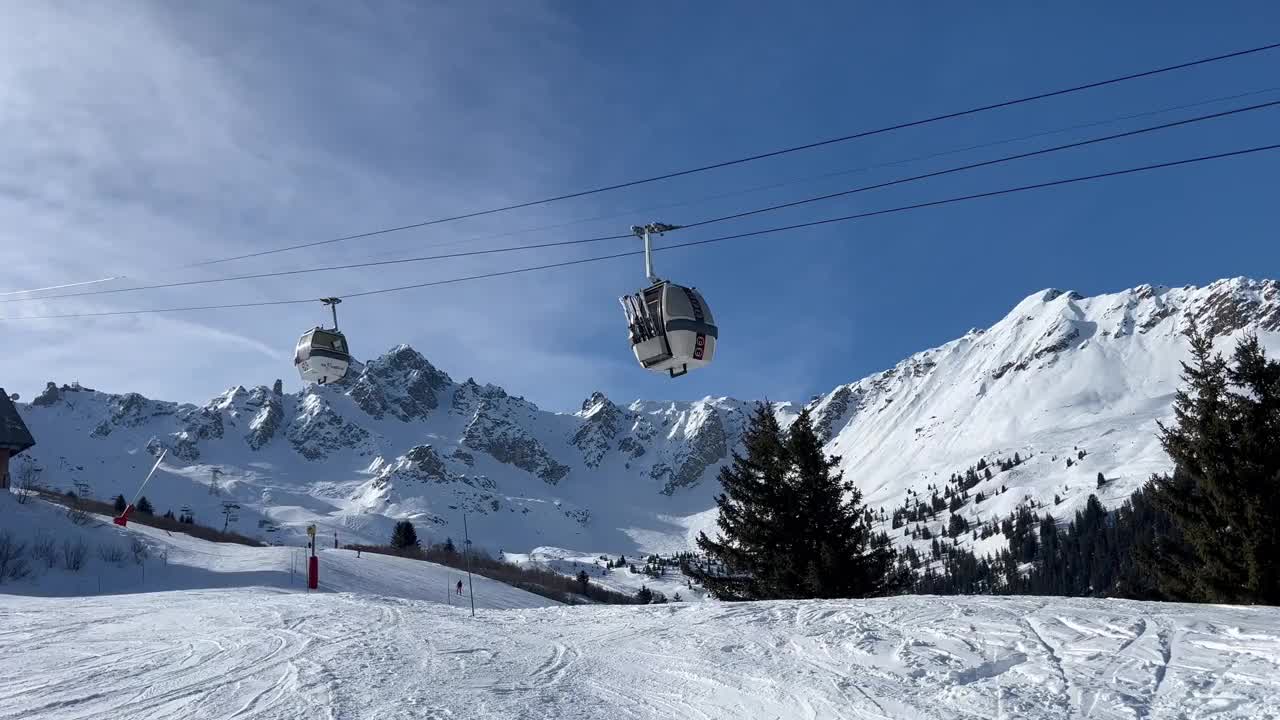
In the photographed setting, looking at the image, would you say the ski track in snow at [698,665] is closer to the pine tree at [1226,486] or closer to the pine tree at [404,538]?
the pine tree at [1226,486]

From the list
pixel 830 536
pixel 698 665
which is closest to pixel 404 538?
pixel 830 536

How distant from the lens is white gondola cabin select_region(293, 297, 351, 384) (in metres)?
18.5

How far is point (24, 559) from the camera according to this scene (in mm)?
26719

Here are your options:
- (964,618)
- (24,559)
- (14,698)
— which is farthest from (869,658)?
(24,559)

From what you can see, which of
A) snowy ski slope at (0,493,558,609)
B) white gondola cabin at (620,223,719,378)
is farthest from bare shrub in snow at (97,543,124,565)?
white gondola cabin at (620,223,719,378)

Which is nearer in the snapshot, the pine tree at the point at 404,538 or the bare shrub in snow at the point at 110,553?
the bare shrub in snow at the point at 110,553

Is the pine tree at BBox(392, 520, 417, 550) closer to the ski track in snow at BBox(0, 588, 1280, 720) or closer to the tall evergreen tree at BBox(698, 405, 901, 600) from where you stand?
the tall evergreen tree at BBox(698, 405, 901, 600)

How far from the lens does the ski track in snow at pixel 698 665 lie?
7.25 m

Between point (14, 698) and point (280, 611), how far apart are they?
20.4 ft

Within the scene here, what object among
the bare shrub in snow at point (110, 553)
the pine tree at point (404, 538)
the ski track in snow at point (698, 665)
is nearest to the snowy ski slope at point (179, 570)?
the bare shrub in snow at point (110, 553)

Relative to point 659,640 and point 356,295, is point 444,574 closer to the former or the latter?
point 356,295

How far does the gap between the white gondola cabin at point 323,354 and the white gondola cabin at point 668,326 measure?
750cm

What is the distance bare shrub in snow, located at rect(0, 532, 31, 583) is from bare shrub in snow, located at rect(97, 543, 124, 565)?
2882mm

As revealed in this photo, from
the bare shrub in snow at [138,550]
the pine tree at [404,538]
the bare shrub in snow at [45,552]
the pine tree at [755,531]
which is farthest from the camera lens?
the pine tree at [404,538]
